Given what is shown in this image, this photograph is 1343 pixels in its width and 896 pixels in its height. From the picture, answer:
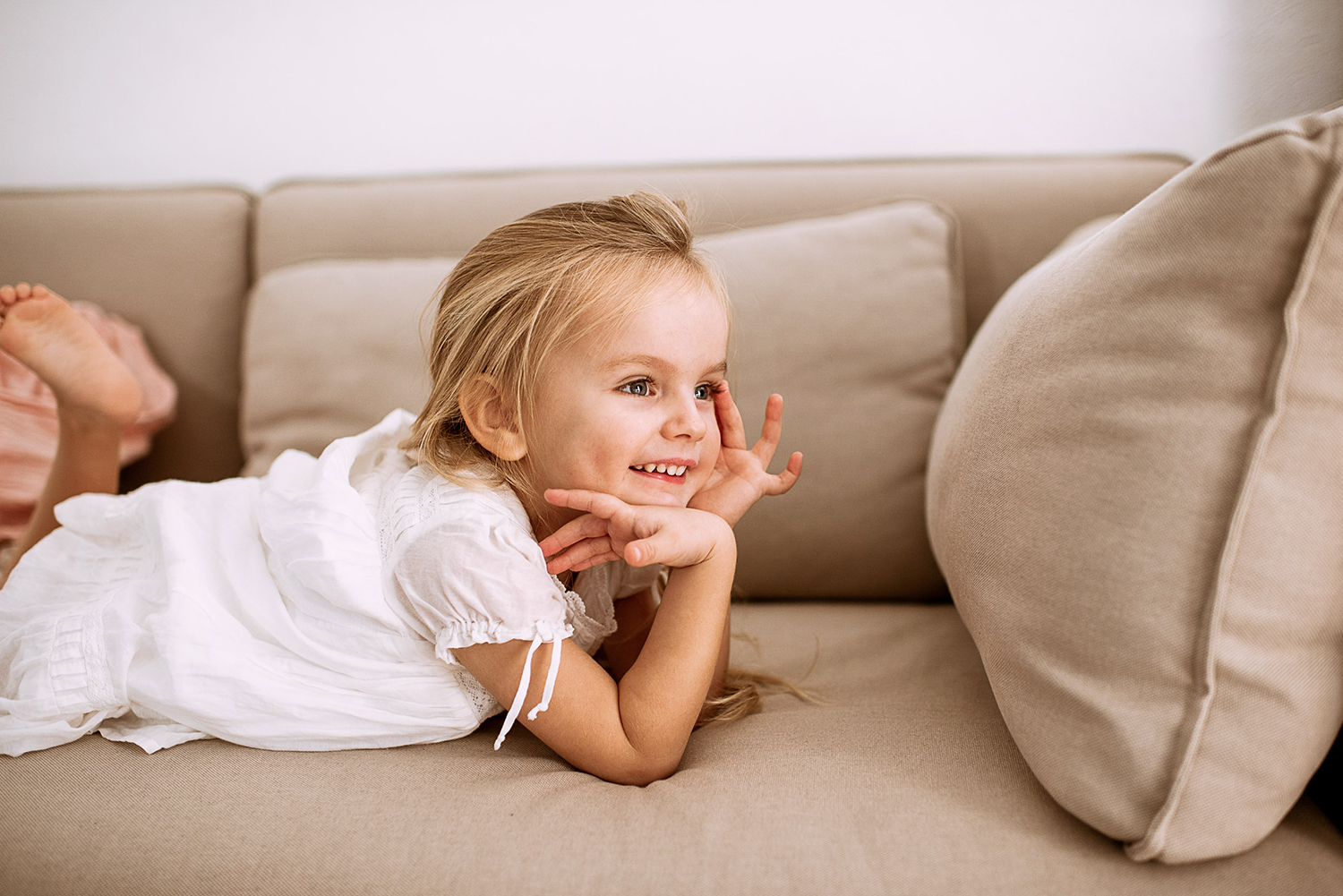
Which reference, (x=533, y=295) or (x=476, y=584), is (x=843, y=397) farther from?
(x=476, y=584)

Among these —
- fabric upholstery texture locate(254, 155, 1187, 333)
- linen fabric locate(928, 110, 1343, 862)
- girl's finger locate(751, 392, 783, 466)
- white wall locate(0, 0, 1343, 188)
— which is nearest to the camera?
linen fabric locate(928, 110, 1343, 862)

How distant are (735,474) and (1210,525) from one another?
0.44 m

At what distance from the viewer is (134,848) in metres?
0.58

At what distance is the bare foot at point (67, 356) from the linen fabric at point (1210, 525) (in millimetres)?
1048

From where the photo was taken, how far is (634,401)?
0.73m

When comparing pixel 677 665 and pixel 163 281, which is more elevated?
pixel 163 281

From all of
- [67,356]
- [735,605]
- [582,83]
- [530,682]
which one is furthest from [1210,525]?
[582,83]

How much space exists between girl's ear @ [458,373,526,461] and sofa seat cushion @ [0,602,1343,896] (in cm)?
27

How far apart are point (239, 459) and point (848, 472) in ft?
2.97

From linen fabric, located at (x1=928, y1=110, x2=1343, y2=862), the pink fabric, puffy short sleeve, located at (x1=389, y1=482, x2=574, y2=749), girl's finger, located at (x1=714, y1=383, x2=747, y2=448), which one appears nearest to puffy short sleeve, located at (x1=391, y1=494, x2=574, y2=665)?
puffy short sleeve, located at (x1=389, y1=482, x2=574, y2=749)

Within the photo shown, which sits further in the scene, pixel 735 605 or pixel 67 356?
pixel 735 605

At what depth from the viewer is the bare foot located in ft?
3.01

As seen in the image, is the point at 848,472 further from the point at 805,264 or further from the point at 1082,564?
the point at 1082,564

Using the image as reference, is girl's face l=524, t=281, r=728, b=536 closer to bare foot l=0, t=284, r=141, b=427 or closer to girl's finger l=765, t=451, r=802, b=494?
girl's finger l=765, t=451, r=802, b=494
